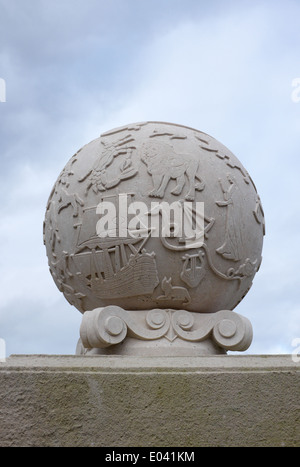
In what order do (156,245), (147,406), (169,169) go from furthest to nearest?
(169,169) → (156,245) → (147,406)

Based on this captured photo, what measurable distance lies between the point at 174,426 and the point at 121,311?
5.85ft

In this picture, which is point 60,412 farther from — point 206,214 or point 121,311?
point 206,214

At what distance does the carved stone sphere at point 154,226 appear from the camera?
683 cm

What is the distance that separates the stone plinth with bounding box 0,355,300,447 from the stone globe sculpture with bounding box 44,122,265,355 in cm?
127

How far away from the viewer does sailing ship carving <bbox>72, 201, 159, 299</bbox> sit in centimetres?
680

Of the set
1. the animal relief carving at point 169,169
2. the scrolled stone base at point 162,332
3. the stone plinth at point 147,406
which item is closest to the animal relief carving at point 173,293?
the scrolled stone base at point 162,332

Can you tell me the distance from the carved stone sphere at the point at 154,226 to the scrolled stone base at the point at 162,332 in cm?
21

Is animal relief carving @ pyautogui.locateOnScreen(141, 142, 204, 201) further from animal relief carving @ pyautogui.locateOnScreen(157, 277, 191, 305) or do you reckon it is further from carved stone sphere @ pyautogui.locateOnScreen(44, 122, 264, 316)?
animal relief carving @ pyautogui.locateOnScreen(157, 277, 191, 305)

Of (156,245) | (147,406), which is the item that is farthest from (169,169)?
(147,406)

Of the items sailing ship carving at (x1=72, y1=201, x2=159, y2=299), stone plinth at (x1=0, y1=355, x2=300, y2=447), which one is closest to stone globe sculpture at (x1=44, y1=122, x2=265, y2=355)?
sailing ship carving at (x1=72, y1=201, x2=159, y2=299)

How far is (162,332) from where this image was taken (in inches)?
269

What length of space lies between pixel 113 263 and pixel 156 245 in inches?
20.3

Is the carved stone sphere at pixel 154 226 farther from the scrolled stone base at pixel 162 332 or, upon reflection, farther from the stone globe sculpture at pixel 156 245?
the scrolled stone base at pixel 162 332

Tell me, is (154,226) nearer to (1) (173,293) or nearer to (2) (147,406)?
(1) (173,293)
